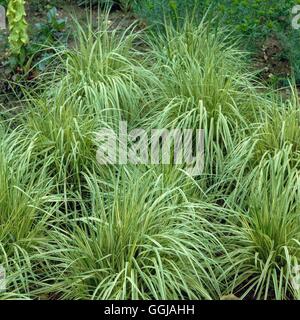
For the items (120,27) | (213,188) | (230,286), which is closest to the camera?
(230,286)

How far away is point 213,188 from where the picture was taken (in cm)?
432

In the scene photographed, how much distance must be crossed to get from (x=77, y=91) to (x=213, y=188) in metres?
1.10

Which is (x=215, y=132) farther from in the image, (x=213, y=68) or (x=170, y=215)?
(x=170, y=215)

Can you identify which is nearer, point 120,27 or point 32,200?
point 32,200

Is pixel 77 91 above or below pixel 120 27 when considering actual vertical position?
below

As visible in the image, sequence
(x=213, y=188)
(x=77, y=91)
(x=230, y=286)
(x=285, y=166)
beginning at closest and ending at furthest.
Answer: (x=230, y=286) → (x=285, y=166) → (x=213, y=188) → (x=77, y=91)

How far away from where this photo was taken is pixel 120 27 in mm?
5938
